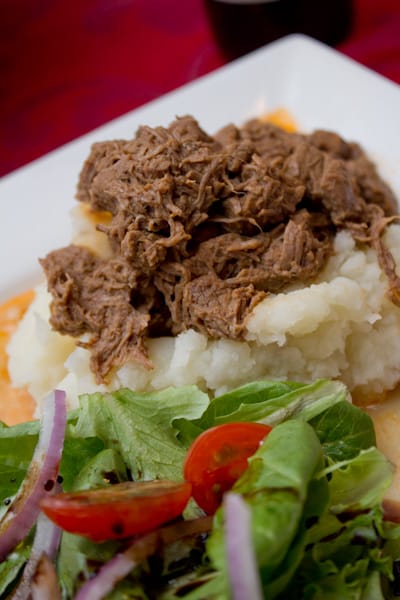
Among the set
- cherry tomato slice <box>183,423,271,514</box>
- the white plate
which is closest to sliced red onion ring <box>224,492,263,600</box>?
cherry tomato slice <box>183,423,271,514</box>

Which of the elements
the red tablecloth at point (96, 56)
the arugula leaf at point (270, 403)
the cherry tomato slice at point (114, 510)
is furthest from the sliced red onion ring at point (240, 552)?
the red tablecloth at point (96, 56)

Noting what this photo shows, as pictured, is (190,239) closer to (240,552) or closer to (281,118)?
(240,552)

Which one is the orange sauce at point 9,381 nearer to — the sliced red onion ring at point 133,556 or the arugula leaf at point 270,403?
the arugula leaf at point 270,403

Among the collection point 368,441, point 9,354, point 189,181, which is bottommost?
point 368,441

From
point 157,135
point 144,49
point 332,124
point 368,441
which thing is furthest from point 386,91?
point 144,49

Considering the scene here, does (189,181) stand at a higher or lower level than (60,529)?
higher

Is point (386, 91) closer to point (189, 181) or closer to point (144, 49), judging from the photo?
point (189, 181)

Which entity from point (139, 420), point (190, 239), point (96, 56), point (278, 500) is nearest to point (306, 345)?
point (190, 239)

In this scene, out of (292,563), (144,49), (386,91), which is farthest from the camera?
(144,49)
